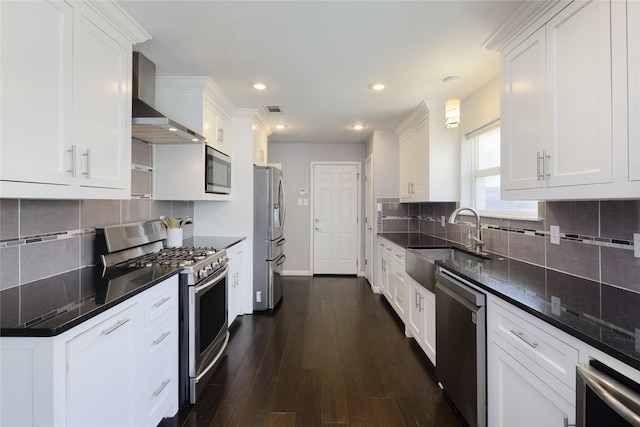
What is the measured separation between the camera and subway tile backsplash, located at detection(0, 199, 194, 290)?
1.45m

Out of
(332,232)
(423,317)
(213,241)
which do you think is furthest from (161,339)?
(332,232)

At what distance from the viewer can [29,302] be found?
126 cm

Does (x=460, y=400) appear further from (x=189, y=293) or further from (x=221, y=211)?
(x=221, y=211)

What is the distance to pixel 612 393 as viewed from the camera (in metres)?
0.87

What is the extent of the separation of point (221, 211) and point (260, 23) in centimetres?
219

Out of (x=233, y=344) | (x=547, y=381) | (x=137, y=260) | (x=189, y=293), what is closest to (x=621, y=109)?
(x=547, y=381)

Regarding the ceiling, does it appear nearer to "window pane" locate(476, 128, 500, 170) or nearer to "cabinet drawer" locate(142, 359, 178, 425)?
"window pane" locate(476, 128, 500, 170)

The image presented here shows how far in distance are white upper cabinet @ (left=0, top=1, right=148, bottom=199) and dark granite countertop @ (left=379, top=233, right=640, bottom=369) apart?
6.72ft

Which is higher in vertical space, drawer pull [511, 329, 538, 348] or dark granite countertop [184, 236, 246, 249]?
dark granite countertop [184, 236, 246, 249]

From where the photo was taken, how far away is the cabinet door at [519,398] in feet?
3.71

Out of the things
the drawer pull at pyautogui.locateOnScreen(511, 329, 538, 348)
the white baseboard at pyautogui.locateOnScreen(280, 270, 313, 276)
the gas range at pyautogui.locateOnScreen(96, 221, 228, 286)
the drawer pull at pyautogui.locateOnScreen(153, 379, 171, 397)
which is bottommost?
the white baseboard at pyautogui.locateOnScreen(280, 270, 313, 276)

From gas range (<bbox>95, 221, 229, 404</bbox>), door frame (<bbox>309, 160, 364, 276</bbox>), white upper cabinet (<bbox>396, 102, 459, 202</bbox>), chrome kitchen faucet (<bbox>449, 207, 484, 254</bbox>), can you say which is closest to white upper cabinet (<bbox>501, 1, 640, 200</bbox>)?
chrome kitchen faucet (<bbox>449, 207, 484, 254</bbox>)

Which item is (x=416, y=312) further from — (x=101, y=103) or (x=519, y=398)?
(x=101, y=103)

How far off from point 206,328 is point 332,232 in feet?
11.8
